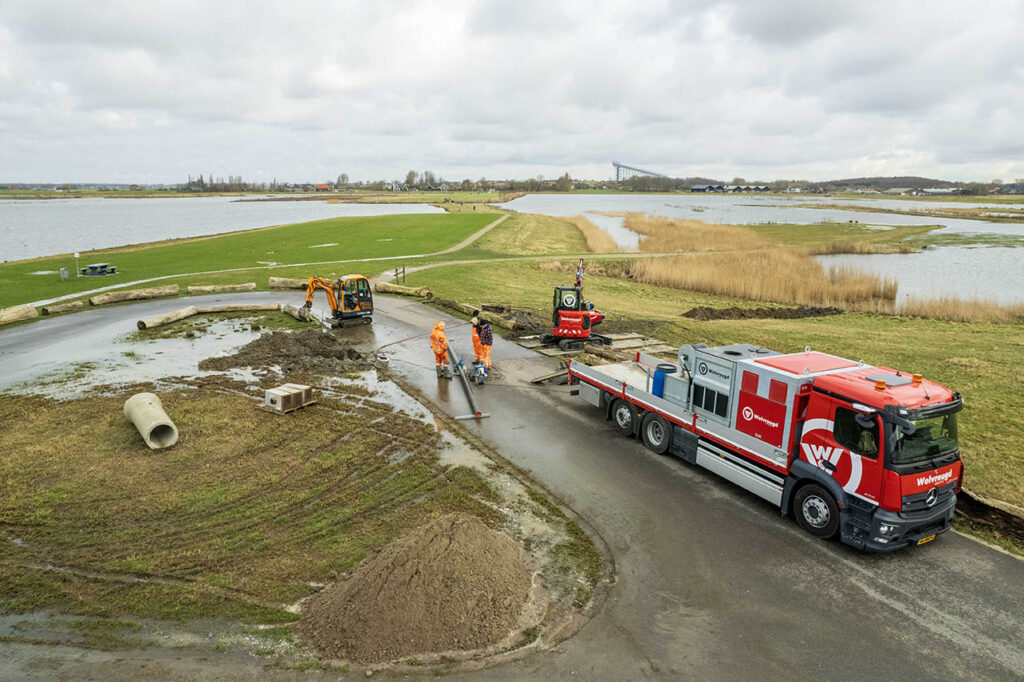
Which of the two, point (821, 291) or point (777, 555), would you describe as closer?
point (777, 555)

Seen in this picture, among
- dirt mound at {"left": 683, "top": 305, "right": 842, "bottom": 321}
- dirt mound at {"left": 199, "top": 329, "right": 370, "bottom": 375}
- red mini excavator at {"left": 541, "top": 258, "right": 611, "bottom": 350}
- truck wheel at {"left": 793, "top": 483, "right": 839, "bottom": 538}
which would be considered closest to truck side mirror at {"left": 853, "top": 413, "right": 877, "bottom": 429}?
truck wheel at {"left": 793, "top": 483, "right": 839, "bottom": 538}

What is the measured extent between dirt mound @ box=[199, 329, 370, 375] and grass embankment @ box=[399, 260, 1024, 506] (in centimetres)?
1098

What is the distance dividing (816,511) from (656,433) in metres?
4.43

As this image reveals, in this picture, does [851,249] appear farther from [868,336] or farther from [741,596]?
[741,596]

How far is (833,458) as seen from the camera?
34.9ft

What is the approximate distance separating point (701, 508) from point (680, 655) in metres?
4.41

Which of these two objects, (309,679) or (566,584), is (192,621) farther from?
(566,584)

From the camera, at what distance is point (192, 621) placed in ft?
28.2

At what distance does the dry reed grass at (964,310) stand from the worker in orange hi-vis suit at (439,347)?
28338 millimetres

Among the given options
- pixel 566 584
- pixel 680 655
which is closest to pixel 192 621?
pixel 566 584

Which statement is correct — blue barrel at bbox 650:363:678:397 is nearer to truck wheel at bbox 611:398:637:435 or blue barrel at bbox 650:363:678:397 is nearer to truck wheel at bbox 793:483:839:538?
truck wheel at bbox 611:398:637:435

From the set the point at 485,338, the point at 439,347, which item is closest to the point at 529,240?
the point at 485,338

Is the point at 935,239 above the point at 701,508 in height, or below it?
above

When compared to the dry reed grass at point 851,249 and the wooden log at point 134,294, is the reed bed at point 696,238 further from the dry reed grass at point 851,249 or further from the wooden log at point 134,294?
the wooden log at point 134,294
